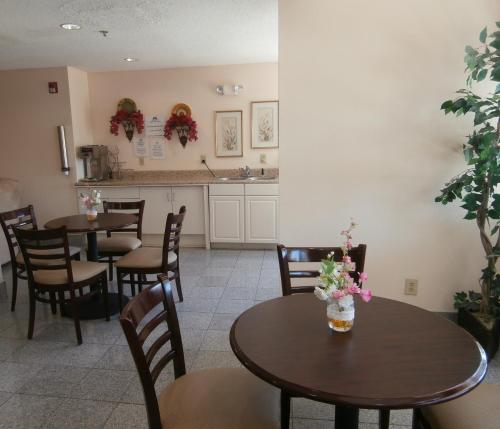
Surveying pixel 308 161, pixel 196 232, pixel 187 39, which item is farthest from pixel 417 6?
pixel 196 232

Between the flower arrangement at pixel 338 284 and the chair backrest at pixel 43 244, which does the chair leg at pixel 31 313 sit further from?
the flower arrangement at pixel 338 284

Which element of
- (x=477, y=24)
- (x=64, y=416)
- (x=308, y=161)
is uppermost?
(x=477, y=24)

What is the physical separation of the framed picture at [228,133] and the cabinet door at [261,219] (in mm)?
873

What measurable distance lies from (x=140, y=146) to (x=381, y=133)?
3778mm

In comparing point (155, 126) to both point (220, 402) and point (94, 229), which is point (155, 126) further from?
point (220, 402)

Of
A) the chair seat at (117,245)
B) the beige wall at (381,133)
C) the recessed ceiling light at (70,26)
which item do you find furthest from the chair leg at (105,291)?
the recessed ceiling light at (70,26)

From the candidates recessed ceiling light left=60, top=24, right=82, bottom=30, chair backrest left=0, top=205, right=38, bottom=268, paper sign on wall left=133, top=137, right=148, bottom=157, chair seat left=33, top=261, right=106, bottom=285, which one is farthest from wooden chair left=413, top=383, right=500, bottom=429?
paper sign on wall left=133, top=137, right=148, bottom=157

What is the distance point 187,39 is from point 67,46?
51.0 inches

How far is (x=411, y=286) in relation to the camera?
2738 millimetres

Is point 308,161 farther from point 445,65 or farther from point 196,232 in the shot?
point 196,232

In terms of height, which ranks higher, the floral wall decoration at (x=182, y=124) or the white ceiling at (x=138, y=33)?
the white ceiling at (x=138, y=33)

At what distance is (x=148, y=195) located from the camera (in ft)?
16.3

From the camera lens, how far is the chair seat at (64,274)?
2.66 m

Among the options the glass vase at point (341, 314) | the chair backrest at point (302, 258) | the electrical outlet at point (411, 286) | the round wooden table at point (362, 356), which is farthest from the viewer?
the electrical outlet at point (411, 286)
